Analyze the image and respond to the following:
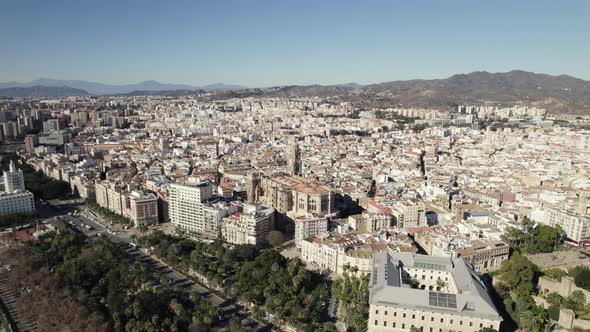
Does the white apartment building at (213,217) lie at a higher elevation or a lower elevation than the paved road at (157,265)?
higher

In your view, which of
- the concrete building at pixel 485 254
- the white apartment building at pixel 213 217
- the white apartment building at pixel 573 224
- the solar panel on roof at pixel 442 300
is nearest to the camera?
the solar panel on roof at pixel 442 300

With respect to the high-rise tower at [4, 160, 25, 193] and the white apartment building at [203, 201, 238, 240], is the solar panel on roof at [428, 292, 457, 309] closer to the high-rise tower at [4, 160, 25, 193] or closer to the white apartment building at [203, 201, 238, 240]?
the white apartment building at [203, 201, 238, 240]

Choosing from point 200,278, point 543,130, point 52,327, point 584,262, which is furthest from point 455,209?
point 543,130

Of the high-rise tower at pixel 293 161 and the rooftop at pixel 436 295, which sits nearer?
the rooftop at pixel 436 295

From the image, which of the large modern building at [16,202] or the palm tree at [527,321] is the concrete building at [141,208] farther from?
the palm tree at [527,321]

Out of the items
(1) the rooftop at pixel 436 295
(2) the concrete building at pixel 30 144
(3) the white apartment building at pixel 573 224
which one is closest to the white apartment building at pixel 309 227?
(1) the rooftop at pixel 436 295
